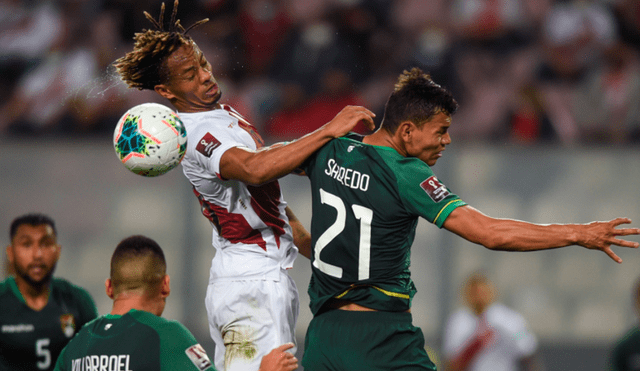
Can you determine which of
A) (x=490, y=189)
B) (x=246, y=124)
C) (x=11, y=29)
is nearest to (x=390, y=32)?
(x=490, y=189)

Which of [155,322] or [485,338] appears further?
[485,338]

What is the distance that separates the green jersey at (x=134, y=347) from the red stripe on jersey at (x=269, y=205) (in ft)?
3.20

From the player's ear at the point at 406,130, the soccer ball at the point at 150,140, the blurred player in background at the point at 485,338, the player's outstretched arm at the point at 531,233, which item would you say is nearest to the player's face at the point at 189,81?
the soccer ball at the point at 150,140

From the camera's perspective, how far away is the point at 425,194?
160 inches

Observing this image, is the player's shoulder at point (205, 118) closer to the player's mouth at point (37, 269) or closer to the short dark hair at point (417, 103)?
the short dark hair at point (417, 103)

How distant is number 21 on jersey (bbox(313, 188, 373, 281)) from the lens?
4246 mm

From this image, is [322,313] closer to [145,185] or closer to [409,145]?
[409,145]

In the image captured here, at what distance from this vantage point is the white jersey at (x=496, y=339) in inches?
356

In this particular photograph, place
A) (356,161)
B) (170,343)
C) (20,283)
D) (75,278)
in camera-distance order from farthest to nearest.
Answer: (75,278) < (20,283) < (356,161) < (170,343)

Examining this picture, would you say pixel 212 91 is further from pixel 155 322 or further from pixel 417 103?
pixel 155 322

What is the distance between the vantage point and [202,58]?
4805mm

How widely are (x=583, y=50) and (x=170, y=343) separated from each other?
8.66 metres

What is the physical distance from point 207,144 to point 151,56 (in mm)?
667

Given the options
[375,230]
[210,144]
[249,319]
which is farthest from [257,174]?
[249,319]
